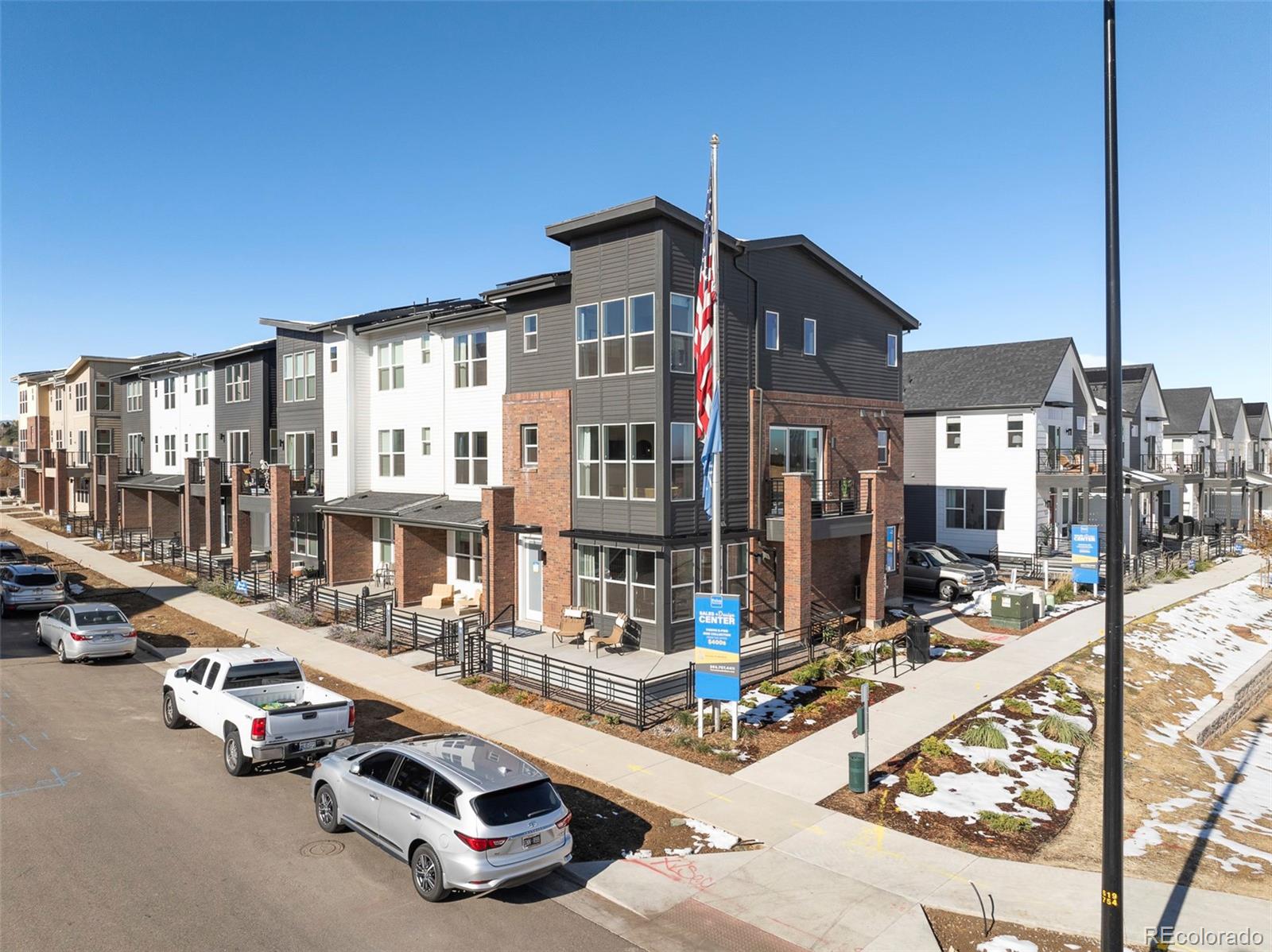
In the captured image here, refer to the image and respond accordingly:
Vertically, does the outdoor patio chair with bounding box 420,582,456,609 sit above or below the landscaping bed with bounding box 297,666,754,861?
above

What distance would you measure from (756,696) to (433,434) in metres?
16.9

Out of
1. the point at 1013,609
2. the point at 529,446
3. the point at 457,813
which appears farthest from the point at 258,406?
the point at 457,813

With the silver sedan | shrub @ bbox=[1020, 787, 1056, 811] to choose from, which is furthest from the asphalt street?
shrub @ bbox=[1020, 787, 1056, 811]

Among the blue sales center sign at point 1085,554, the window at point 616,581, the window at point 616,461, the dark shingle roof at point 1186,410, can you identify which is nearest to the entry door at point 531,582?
the window at point 616,581

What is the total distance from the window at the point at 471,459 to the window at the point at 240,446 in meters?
17.6

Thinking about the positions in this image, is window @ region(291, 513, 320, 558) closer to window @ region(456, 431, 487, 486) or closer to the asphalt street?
window @ region(456, 431, 487, 486)

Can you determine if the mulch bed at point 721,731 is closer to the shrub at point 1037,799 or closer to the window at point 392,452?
Result: the shrub at point 1037,799

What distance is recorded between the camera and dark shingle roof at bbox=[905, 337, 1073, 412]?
37344mm

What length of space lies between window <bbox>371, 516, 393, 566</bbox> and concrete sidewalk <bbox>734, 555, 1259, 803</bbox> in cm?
2073

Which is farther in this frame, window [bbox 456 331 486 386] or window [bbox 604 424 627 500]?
window [bbox 456 331 486 386]

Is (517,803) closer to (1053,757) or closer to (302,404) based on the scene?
(1053,757)

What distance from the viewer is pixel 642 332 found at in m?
21.1

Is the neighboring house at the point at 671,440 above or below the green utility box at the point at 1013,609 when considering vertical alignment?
above

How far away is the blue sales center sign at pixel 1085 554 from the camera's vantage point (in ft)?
95.9
